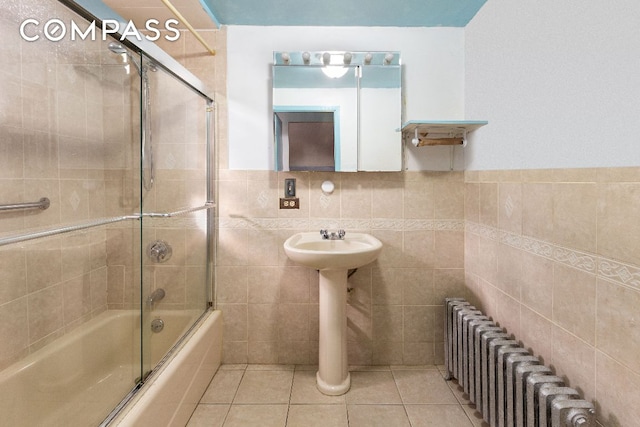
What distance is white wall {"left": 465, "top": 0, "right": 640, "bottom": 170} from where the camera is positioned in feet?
3.62

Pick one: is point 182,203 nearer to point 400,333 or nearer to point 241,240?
point 241,240

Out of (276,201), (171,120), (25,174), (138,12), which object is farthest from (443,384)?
(138,12)

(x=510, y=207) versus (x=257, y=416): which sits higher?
(x=510, y=207)

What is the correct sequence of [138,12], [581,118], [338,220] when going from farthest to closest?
[338,220], [138,12], [581,118]

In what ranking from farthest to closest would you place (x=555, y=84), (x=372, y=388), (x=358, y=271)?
1. (x=358, y=271)
2. (x=372, y=388)
3. (x=555, y=84)

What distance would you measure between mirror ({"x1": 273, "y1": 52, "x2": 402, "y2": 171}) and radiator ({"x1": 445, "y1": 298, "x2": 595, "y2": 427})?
0.98 m

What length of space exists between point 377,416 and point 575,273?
115 cm

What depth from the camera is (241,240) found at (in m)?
2.26

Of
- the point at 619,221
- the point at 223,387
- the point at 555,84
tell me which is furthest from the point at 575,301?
the point at 223,387

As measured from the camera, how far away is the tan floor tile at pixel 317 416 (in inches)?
68.4

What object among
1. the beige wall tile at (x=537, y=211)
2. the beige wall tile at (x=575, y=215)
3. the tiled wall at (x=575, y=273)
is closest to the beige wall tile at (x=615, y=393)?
the tiled wall at (x=575, y=273)

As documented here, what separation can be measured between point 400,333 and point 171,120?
1.83 m

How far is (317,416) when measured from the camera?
1.79 metres

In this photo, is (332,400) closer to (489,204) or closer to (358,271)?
(358,271)
